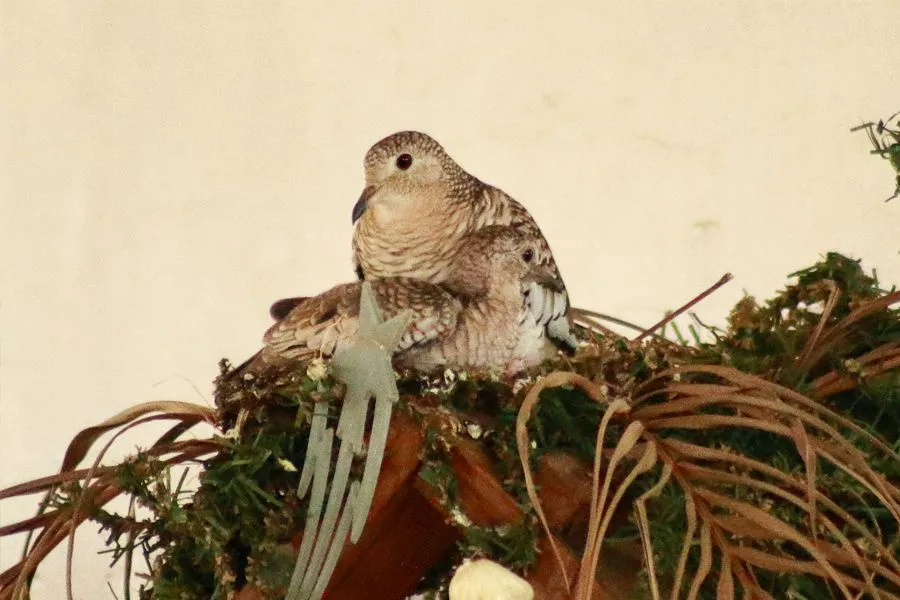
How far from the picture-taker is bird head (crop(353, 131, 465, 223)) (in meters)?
0.93

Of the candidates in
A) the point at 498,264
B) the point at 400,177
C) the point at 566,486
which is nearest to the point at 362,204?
the point at 400,177

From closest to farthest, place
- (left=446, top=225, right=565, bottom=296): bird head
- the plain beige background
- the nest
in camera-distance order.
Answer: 1. the nest
2. (left=446, top=225, right=565, bottom=296): bird head
3. the plain beige background

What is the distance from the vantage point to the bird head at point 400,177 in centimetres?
93

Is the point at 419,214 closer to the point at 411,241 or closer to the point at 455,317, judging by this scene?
the point at 411,241

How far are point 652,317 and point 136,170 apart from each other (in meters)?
0.66

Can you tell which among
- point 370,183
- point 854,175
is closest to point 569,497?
point 370,183

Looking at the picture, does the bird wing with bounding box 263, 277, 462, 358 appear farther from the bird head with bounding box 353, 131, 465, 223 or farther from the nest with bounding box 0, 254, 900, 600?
the bird head with bounding box 353, 131, 465, 223

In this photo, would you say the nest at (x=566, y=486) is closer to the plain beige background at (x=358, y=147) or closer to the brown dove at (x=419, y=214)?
the brown dove at (x=419, y=214)

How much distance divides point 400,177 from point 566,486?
1.43 feet

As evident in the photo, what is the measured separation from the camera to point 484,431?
0.58 meters

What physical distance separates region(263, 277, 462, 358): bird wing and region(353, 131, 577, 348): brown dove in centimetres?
13

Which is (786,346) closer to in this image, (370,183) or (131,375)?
(370,183)

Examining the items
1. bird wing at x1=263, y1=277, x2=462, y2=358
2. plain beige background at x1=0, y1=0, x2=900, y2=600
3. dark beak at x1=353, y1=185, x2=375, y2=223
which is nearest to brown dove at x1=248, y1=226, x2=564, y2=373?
bird wing at x1=263, y1=277, x2=462, y2=358

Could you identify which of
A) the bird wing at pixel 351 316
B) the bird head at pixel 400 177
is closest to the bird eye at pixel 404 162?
the bird head at pixel 400 177
